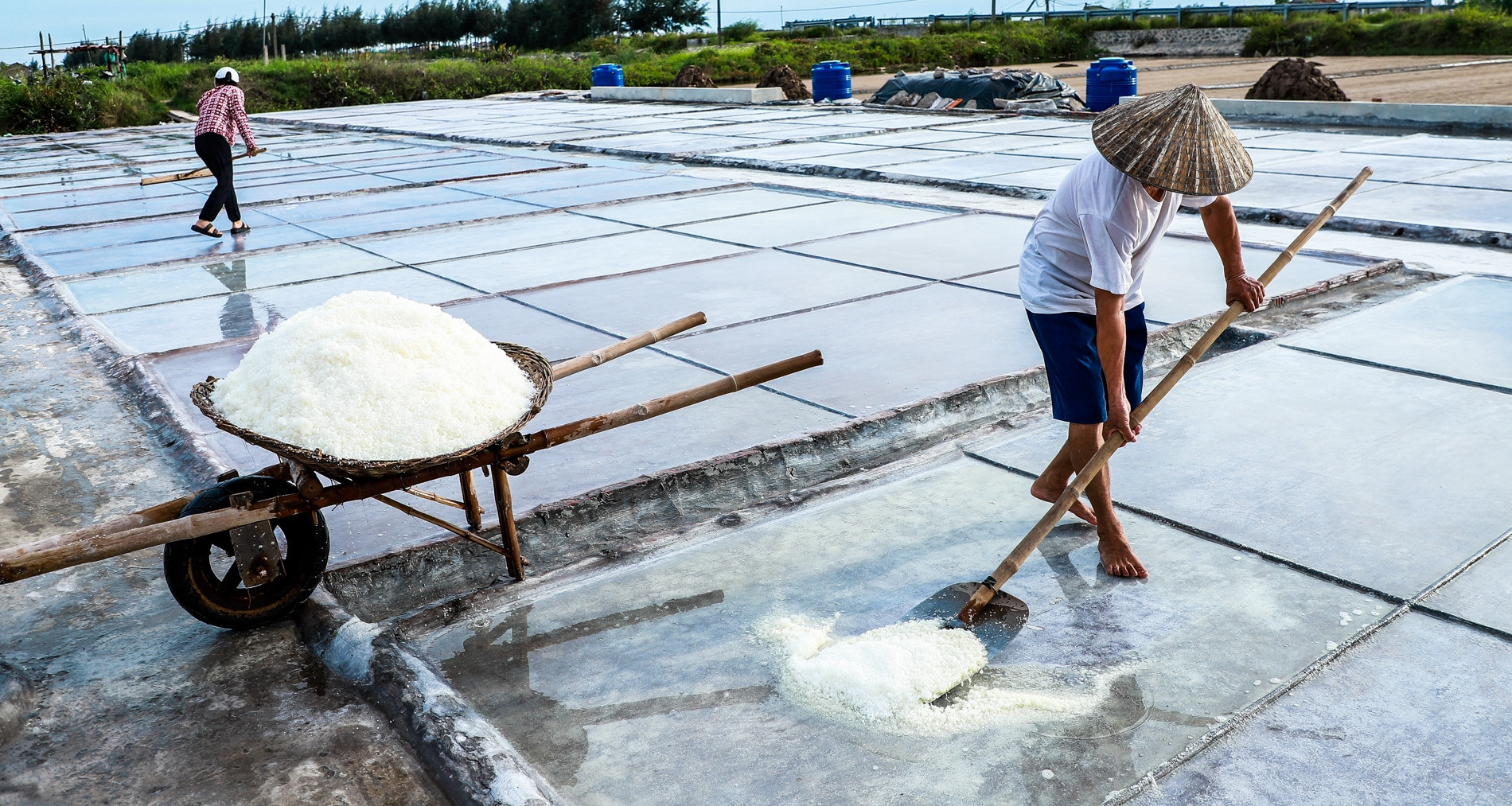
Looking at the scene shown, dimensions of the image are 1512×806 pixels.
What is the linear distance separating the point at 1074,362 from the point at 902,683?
1068 millimetres

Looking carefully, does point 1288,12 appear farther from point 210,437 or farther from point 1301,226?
point 210,437

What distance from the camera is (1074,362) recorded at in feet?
10.4

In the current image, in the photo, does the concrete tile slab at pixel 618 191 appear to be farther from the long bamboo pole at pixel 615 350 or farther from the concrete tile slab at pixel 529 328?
the long bamboo pole at pixel 615 350

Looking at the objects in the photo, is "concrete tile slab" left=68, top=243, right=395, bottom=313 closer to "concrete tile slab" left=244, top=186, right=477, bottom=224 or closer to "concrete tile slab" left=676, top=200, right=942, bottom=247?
"concrete tile slab" left=244, top=186, right=477, bottom=224

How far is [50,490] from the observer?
4047mm

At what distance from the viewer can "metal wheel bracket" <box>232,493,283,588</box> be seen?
9.30 feet

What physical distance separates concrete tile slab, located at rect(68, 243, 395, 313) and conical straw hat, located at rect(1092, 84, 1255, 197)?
588 cm

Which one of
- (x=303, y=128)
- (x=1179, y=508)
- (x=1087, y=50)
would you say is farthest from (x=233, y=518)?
(x=1087, y=50)

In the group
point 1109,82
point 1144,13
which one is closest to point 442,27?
point 1144,13

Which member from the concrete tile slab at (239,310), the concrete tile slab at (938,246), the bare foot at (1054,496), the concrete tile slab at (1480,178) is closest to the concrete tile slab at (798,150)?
the concrete tile slab at (938,246)

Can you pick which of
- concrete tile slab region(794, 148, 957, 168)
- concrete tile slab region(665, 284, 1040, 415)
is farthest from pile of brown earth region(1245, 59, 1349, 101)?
concrete tile slab region(665, 284, 1040, 415)

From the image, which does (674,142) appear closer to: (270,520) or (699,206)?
(699,206)

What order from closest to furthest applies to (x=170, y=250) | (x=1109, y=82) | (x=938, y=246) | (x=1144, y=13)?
(x=938, y=246), (x=170, y=250), (x=1109, y=82), (x=1144, y=13)

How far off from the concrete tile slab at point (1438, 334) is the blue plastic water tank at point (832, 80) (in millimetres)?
16691
